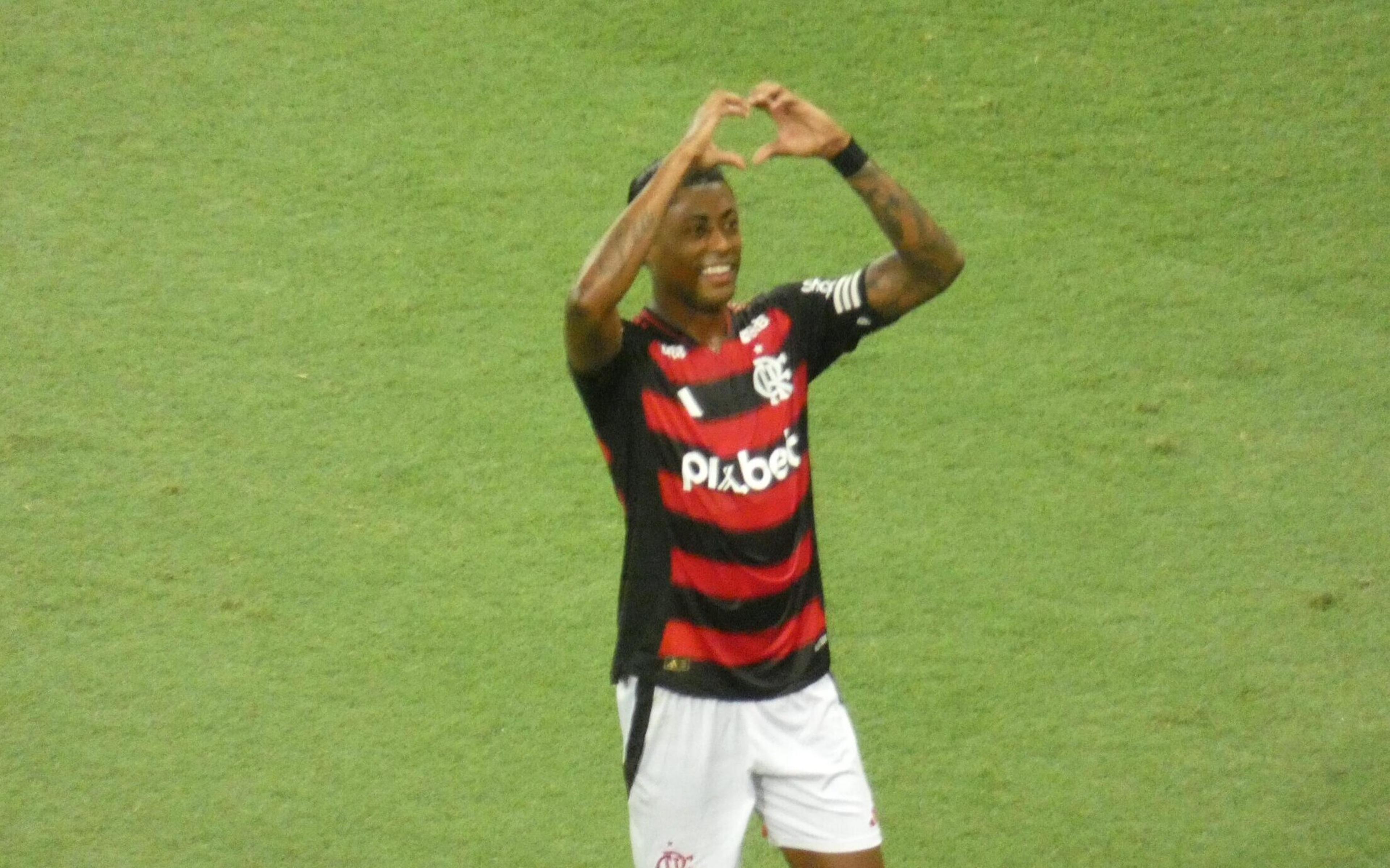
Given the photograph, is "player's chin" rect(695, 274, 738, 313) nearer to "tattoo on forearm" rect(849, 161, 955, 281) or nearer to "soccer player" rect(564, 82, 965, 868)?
"soccer player" rect(564, 82, 965, 868)

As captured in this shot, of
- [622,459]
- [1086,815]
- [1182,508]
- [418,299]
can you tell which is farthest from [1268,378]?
[622,459]

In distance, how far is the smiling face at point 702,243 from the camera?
3.61 metres

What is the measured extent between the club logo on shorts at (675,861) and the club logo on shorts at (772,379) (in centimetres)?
88

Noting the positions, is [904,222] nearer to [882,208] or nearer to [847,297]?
[882,208]

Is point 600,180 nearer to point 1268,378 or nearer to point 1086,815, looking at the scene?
point 1268,378

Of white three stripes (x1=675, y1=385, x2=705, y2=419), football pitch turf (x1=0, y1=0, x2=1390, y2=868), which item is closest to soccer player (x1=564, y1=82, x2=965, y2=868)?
white three stripes (x1=675, y1=385, x2=705, y2=419)

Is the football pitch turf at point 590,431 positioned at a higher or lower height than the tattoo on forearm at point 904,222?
lower

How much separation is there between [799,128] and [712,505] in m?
0.72

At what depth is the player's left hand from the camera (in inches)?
141

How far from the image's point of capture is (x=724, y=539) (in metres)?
3.62

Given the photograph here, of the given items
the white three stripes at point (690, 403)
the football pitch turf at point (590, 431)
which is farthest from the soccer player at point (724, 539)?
the football pitch turf at point (590, 431)

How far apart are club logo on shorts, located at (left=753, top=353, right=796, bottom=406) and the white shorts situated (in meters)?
0.57

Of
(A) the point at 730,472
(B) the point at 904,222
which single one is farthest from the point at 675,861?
(B) the point at 904,222

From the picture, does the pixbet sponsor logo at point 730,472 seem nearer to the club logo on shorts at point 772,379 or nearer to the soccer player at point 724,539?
the soccer player at point 724,539
